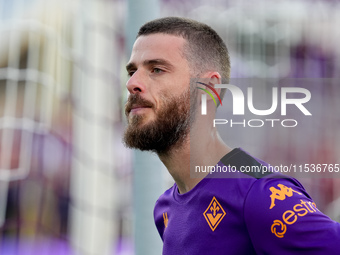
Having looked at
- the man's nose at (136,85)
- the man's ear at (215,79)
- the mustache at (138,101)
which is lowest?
the mustache at (138,101)

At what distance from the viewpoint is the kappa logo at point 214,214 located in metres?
1.42

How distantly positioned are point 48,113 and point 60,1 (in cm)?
111

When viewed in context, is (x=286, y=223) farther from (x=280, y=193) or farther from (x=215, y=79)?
(x=215, y=79)

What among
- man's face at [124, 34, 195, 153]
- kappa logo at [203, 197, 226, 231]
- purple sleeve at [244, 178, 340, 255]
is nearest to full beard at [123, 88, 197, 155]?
man's face at [124, 34, 195, 153]

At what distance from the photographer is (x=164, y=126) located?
62.3 inches

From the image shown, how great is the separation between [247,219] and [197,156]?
1.25ft

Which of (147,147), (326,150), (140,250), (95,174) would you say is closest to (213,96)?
(147,147)

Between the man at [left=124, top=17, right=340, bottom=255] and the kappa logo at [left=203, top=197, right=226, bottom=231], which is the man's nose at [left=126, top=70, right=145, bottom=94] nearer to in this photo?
the man at [left=124, top=17, right=340, bottom=255]

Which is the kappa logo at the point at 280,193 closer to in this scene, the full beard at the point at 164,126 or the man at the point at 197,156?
the man at the point at 197,156

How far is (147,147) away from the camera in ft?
5.27

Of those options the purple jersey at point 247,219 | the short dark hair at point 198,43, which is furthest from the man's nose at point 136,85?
the purple jersey at point 247,219

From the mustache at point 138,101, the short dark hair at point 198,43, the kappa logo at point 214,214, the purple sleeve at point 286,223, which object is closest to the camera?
the purple sleeve at point 286,223

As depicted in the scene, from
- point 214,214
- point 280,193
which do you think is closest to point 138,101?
point 214,214

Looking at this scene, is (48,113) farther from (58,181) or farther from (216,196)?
(216,196)
